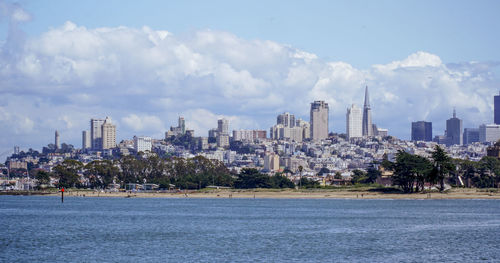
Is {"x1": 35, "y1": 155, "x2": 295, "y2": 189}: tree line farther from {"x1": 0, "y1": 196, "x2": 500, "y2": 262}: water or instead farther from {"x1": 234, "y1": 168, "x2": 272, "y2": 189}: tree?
{"x1": 0, "y1": 196, "x2": 500, "y2": 262}: water

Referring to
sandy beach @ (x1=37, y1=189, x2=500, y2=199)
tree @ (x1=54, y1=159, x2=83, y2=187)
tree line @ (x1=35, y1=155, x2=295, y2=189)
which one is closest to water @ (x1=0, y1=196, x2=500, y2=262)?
sandy beach @ (x1=37, y1=189, x2=500, y2=199)

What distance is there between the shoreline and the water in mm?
39228

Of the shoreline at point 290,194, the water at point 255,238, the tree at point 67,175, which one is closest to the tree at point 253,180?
the shoreline at point 290,194

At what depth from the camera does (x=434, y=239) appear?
174 feet

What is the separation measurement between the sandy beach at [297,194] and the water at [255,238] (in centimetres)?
3917

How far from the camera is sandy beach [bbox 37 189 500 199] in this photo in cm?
11953

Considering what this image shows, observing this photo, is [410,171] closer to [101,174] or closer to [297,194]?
[297,194]

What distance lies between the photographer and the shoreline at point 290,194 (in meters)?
119

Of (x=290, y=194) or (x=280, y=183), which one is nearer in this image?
(x=290, y=194)

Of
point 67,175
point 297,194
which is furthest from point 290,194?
point 67,175

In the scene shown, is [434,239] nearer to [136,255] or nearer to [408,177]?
[136,255]

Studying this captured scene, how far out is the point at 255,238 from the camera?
5488 centimetres

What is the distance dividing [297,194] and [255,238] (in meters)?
84.5

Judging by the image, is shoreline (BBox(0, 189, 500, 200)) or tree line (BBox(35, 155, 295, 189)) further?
tree line (BBox(35, 155, 295, 189))
